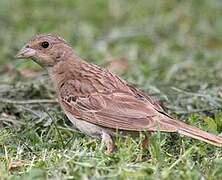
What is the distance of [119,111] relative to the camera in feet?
23.0

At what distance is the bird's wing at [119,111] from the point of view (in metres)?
6.78

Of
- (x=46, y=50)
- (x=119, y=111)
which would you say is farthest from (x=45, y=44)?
(x=119, y=111)

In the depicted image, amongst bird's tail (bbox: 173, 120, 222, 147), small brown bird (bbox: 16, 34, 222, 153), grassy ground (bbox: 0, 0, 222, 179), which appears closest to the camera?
grassy ground (bbox: 0, 0, 222, 179)

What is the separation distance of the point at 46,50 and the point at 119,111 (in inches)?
40.9

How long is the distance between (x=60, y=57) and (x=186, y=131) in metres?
1.60

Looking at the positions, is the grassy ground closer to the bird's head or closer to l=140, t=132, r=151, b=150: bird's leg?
l=140, t=132, r=151, b=150: bird's leg

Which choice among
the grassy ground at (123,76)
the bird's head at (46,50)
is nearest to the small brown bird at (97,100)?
the bird's head at (46,50)

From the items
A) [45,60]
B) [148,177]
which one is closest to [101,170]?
[148,177]

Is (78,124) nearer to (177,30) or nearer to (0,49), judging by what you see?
(0,49)

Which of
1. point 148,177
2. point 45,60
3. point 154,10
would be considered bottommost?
point 148,177

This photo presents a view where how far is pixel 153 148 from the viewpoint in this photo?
6.44 m

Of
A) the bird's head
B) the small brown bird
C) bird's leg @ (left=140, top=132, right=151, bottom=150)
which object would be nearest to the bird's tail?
the small brown bird

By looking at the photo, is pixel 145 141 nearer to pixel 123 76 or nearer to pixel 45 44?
pixel 45 44

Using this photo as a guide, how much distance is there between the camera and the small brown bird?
678 cm
